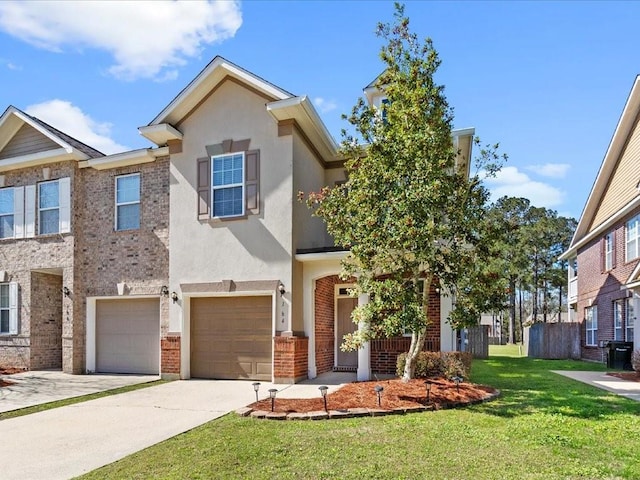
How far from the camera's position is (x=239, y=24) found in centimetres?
1080

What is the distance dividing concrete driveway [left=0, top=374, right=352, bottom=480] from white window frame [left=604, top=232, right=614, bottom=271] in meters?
13.6

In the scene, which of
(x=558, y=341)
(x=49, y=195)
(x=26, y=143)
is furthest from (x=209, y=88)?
(x=558, y=341)

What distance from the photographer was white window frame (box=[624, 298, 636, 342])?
17.1 metres

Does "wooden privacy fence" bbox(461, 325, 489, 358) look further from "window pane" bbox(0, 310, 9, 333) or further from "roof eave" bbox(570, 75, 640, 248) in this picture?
"window pane" bbox(0, 310, 9, 333)

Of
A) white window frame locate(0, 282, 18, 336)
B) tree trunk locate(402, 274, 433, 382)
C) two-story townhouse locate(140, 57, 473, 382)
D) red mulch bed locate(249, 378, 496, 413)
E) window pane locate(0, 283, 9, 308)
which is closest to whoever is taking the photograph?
red mulch bed locate(249, 378, 496, 413)

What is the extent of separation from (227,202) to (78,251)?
18.0 ft

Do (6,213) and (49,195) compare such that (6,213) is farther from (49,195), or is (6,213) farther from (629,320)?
(629,320)

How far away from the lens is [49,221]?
15977mm

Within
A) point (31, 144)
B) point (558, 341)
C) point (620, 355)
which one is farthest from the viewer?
point (558, 341)

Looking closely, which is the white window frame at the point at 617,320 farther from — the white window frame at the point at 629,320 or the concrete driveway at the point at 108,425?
the concrete driveway at the point at 108,425

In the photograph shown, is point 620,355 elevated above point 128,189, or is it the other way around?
point 128,189

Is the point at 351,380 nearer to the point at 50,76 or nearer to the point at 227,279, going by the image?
the point at 227,279

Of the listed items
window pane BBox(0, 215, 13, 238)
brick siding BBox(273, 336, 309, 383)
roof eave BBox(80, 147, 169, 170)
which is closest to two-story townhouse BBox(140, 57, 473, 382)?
brick siding BBox(273, 336, 309, 383)

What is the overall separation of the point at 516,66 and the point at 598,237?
41.5 ft
